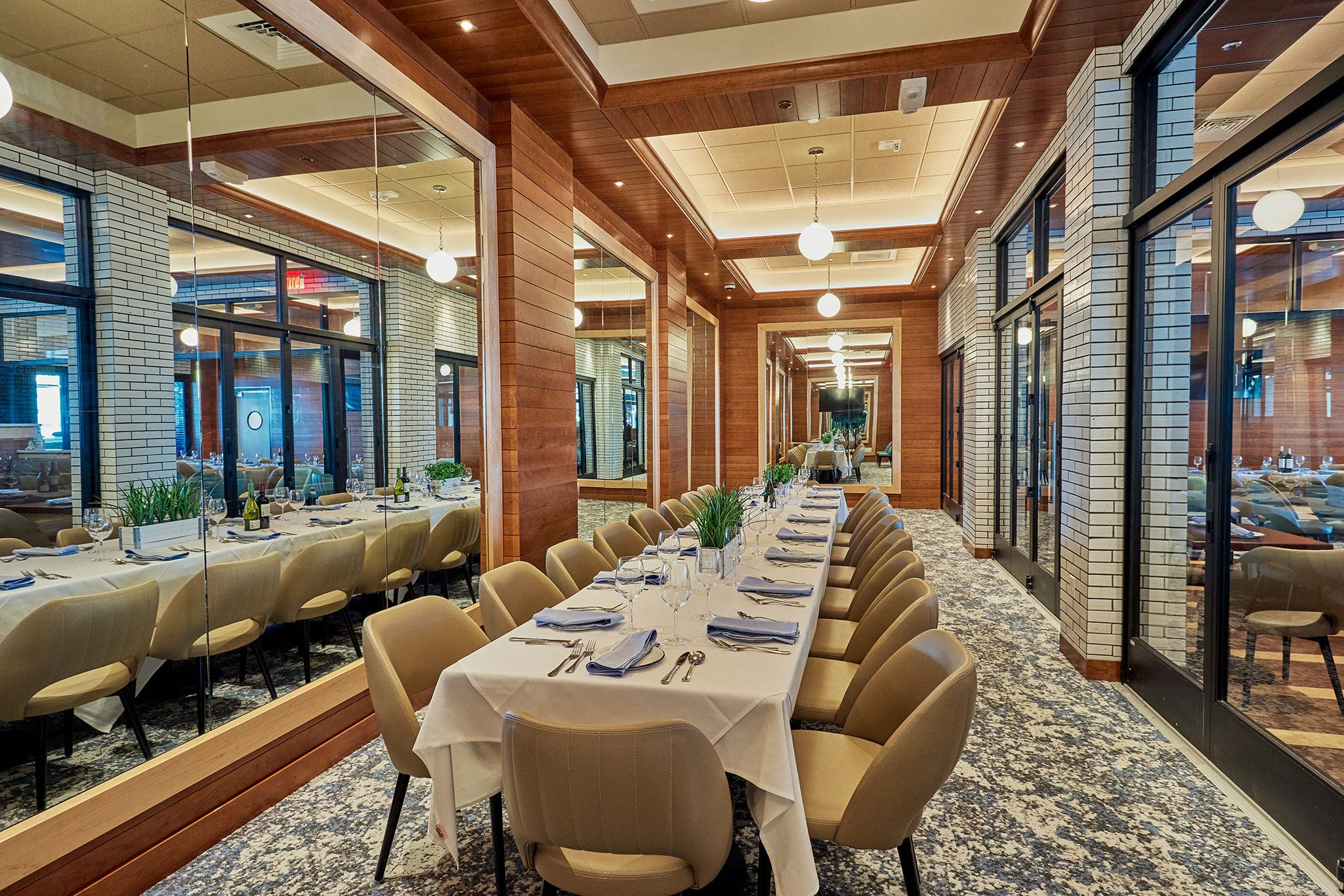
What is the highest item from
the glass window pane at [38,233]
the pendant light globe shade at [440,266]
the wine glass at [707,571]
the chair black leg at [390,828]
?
the pendant light globe shade at [440,266]

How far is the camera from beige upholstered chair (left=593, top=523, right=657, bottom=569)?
3.94 meters

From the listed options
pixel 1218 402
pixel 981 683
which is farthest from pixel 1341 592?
pixel 981 683

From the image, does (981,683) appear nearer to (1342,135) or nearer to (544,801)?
(1342,135)

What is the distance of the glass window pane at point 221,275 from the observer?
247 centimetres

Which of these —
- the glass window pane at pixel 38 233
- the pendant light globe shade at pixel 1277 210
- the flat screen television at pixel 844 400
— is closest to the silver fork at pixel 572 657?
the glass window pane at pixel 38 233

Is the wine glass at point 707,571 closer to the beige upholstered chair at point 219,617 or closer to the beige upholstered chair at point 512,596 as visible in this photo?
the beige upholstered chair at point 512,596

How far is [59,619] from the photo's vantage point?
81.4 inches

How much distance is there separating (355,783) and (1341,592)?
3.67 m

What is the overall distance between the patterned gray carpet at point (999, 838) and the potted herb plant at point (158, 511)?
1.13 metres

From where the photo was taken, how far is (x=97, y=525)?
217 centimetres

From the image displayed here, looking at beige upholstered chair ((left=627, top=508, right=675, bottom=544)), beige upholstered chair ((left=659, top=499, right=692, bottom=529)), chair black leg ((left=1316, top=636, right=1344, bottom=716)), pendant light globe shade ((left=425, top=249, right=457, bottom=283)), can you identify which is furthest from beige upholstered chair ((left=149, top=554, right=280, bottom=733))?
chair black leg ((left=1316, top=636, right=1344, bottom=716))

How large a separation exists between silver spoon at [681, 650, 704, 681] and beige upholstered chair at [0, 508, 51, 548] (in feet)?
6.36

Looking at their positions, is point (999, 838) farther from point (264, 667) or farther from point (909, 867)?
point (264, 667)

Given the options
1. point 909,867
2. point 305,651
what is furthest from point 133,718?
point 909,867
